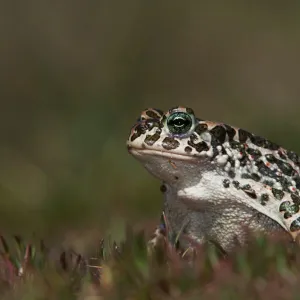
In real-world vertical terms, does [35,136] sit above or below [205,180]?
below

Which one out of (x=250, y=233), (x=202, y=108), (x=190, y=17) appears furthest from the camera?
(x=190, y=17)

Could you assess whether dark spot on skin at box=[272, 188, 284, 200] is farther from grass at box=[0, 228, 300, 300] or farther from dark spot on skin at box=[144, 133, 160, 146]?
dark spot on skin at box=[144, 133, 160, 146]

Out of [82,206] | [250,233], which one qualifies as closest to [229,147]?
[250,233]

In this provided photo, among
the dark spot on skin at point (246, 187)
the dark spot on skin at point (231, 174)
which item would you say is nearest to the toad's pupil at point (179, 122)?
the dark spot on skin at point (231, 174)

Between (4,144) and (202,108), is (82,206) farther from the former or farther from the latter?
(202,108)

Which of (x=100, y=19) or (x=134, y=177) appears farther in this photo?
(x=100, y=19)

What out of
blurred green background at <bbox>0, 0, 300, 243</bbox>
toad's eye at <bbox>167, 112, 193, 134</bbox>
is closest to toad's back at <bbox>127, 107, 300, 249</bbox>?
toad's eye at <bbox>167, 112, 193, 134</bbox>
